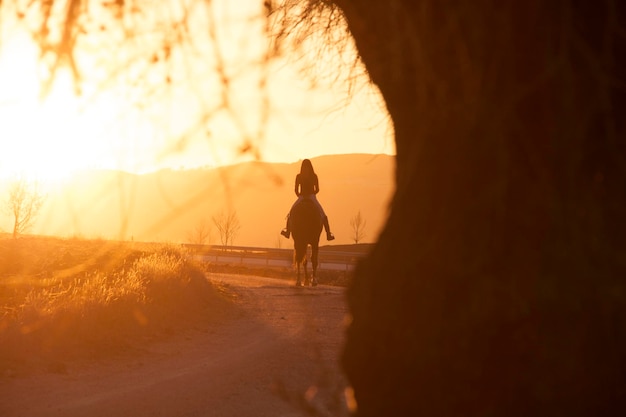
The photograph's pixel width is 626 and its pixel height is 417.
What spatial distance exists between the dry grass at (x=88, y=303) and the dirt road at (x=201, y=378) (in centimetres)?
40

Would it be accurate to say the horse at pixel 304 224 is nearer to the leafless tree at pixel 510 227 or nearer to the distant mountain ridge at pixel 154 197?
the distant mountain ridge at pixel 154 197

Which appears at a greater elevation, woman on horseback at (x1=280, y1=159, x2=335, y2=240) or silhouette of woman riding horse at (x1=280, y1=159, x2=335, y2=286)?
woman on horseback at (x1=280, y1=159, x2=335, y2=240)

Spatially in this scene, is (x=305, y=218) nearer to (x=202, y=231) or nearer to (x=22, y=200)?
(x=22, y=200)

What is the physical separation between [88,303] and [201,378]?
116 inches

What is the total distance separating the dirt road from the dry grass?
0.40 meters

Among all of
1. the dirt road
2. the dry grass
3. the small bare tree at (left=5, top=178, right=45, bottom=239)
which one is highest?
the small bare tree at (left=5, top=178, right=45, bottom=239)

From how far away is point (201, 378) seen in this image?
8242 millimetres

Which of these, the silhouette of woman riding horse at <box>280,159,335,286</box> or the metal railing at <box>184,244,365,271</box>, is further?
the metal railing at <box>184,244,365,271</box>

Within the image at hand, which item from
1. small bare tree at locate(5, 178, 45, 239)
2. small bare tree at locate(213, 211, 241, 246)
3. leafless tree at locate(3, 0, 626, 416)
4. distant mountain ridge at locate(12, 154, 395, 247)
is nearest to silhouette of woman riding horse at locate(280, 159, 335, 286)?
small bare tree at locate(213, 211, 241, 246)

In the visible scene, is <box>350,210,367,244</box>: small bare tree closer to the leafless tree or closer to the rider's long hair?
the rider's long hair

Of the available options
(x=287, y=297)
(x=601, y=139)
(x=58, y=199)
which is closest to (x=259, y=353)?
(x=287, y=297)

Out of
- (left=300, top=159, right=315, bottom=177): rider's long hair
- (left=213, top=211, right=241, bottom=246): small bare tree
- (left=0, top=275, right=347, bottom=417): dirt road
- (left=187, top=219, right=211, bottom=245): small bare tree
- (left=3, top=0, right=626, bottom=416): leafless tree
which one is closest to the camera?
(left=3, top=0, right=626, bottom=416): leafless tree

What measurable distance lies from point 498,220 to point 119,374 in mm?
7008

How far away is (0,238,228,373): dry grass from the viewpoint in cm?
913
